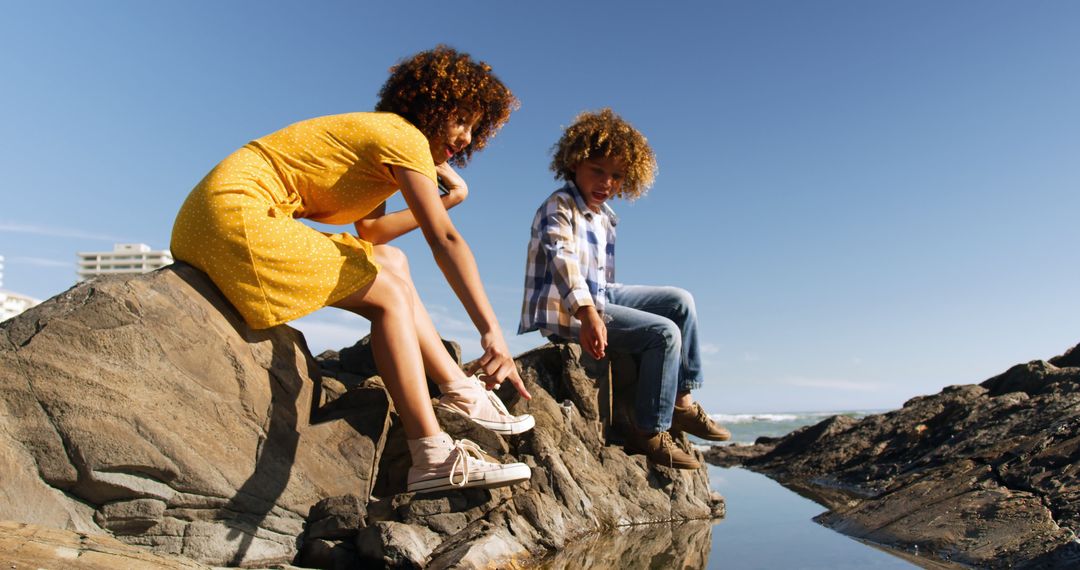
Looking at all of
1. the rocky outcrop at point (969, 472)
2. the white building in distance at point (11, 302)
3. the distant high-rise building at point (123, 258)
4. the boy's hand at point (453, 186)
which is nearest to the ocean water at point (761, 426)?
the rocky outcrop at point (969, 472)

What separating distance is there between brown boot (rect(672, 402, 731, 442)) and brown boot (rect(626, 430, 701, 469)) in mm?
169

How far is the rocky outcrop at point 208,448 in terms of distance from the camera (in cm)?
253

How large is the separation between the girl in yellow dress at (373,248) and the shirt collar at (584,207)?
130cm

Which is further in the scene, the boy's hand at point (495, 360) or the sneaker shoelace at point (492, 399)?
the sneaker shoelace at point (492, 399)

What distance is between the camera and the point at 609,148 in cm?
446

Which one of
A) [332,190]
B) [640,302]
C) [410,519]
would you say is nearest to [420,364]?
[410,519]

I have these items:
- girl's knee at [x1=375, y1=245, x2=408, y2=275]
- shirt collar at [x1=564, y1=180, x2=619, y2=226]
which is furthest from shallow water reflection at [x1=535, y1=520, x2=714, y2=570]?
shirt collar at [x1=564, y1=180, x2=619, y2=226]

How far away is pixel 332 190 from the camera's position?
123 inches

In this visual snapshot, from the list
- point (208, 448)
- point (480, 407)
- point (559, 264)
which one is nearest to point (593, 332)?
point (559, 264)

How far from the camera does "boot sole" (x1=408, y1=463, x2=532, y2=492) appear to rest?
2795 mm

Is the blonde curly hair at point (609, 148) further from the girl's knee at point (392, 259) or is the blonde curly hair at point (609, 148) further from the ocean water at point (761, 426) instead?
the ocean water at point (761, 426)

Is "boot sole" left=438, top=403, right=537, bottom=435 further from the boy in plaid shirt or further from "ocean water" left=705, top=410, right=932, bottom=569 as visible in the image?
"ocean water" left=705, top=410, right=932, bottom=569

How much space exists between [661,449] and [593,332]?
3.10 feet

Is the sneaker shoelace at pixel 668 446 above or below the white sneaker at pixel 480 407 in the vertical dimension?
below
